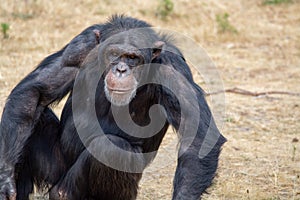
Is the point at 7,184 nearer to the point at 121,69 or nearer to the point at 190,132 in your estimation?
the point at 121,69

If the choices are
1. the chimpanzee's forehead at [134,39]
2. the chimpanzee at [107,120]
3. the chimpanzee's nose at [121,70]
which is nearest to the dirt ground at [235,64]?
the chimpanzee at [107,120]

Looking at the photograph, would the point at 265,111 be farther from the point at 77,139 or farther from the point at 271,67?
the point at 77,139

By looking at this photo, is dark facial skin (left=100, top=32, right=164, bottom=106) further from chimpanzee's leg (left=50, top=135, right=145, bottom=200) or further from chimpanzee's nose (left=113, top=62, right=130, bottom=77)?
chimpanzee's leg (left=50, top=135, right=145, bottom=200)

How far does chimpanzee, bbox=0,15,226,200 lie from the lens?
16.4 feet

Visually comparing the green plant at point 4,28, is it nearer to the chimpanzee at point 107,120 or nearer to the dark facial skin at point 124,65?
the chimpanzee at point 107,120

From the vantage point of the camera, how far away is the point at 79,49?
526cm

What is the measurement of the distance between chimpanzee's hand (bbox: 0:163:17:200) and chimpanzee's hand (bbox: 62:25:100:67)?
90cm

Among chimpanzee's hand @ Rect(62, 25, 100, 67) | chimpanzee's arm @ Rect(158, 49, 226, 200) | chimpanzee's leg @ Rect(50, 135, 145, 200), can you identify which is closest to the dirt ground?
chimpanzee's arm @ Rect(158, 49, 226, 200)

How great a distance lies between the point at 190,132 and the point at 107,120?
75cm

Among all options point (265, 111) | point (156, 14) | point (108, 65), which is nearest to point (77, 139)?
point (108, 65)

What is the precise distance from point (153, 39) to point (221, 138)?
96 cm


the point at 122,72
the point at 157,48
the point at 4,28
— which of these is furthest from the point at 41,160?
the point at 4,28

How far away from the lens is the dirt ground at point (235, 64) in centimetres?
641

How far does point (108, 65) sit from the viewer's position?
527cm
